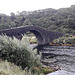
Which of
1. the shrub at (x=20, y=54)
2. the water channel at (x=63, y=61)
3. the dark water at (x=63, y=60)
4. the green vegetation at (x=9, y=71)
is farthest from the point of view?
the dark water at (x=63, y=60)

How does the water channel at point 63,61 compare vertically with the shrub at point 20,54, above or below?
below

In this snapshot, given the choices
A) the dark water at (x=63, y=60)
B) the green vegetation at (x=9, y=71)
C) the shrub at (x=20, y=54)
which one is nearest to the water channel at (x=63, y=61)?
the dark water at (x=63, y=60)

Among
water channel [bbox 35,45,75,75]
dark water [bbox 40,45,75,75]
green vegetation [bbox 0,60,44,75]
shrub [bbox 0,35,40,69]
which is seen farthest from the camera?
dark water [bbox 40,45,75,75]

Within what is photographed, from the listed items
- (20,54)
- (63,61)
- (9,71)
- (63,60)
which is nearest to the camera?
(9,71)

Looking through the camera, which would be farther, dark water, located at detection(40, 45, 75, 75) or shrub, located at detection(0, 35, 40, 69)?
dark water, located at detection(40, 45, 75, 75)

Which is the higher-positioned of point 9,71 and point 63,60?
point 9,71

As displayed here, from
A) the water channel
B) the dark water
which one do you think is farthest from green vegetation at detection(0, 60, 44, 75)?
the dark water

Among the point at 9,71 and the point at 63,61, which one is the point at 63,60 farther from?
the point at 9,71

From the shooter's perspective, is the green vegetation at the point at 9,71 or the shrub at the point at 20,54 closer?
the green vegetation at the point at 9,71

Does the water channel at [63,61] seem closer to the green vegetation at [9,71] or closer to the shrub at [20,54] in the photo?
the shrub at [20,54]

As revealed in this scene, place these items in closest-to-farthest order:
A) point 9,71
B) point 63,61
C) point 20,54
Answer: point 9,71, point 20,54, point 63,61

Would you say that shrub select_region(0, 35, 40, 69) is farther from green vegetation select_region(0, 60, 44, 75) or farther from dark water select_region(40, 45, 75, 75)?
dark water select_region(40, 45, 75, 75)

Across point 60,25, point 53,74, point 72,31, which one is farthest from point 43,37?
point 53,74

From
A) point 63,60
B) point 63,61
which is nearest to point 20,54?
point 63,61
